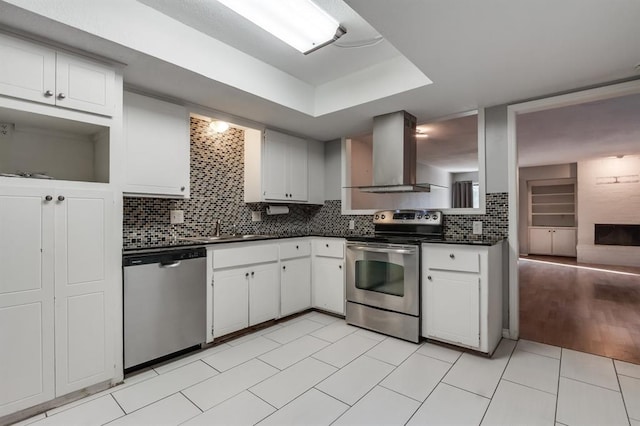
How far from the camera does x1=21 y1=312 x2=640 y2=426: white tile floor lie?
5.52ft

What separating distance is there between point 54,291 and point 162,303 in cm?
64

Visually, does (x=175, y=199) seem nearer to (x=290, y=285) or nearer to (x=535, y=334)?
(x=290, y=285)

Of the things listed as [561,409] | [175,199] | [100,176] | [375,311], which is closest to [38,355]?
[100,176]

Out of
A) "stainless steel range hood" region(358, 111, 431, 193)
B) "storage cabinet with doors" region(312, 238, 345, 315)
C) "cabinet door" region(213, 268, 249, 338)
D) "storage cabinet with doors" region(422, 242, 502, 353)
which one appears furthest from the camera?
"storage cabinet with doors" region(312, 238, 345, 315)

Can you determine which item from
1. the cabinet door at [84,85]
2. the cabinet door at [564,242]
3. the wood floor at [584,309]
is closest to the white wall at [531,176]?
the cabinet door at [564,242]

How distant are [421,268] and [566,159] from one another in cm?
673

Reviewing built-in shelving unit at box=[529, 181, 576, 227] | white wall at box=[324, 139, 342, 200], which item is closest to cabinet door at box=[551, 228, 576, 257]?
built-in shelving unit at box=[529, 181, 576, 227]

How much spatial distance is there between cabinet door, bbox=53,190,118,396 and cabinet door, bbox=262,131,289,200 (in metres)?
1.64

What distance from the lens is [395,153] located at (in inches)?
122

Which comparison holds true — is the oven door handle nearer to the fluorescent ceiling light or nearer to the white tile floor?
the white tile floor

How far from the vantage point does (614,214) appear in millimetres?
6914

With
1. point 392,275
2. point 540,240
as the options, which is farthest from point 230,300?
point 540,240

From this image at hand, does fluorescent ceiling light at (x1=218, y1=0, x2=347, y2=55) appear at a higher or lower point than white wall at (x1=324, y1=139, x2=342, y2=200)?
higher

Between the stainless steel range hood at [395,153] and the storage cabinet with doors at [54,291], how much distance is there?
91.7 inches
